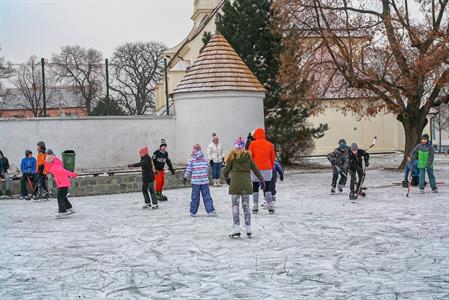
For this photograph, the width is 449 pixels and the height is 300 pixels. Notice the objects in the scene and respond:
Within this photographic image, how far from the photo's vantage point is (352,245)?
893cm

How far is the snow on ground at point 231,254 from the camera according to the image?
6629 millimetres

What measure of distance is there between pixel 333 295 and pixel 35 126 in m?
20.5

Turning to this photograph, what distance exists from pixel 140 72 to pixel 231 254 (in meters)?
40.9

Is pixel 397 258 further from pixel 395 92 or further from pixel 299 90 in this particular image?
pixel 299 90

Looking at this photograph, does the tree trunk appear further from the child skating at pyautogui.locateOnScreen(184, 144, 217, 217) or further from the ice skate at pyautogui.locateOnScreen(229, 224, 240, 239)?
the ice skate at pyautogui.locateOnScreen(229, 224, 240, 239)

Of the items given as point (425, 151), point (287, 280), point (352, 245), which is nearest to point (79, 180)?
point (425, 151)

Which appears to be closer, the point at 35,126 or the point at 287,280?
the point at 287,280

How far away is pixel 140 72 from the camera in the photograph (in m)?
48.0

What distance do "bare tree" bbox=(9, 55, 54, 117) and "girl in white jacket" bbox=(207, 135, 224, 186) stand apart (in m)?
10.0

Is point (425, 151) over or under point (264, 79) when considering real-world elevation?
under

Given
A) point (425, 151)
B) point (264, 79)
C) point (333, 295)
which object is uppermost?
point (264, 79)

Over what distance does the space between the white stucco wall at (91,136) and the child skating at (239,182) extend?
15.9 meters

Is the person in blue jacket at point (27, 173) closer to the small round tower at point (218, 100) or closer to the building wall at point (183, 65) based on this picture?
the small round tower at point (218, 100)

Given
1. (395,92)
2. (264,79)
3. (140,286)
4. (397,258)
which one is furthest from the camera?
(264,79)
